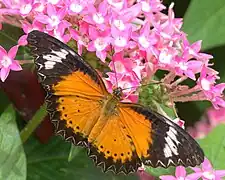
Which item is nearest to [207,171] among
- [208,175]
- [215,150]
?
[208,175]

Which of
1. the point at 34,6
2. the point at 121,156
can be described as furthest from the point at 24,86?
the point at 121,156

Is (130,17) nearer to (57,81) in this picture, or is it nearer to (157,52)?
(157,52)

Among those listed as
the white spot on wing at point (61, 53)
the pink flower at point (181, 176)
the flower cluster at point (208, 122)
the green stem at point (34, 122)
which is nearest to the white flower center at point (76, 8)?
the white spot on wing at point (61, 53)

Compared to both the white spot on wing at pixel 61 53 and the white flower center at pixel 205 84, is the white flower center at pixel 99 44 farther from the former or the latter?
the white flower center at pixel 205 84

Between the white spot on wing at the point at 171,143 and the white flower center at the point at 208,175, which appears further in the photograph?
the white flower center at the point at 208,175

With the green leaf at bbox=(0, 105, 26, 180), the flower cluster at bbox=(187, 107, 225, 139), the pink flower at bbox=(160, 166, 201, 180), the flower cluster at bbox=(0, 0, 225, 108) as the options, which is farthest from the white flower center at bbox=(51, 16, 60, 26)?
the flower cluster at bbox=(187, 107, 225, 139)

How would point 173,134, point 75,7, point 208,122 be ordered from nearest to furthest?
1. point 173,134
2. point 75,7
3. point 208,122

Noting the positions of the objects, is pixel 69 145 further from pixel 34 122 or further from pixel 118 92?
pixel 118 92
